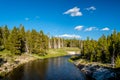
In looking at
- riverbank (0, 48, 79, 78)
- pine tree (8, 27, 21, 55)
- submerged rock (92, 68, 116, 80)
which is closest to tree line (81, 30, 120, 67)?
submerged rock (92, 68, 116, 80)

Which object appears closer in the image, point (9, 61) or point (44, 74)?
point (44, 74)

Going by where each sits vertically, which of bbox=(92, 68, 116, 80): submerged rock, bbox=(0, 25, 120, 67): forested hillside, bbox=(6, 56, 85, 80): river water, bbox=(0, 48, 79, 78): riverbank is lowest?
bbox=(6, 56, 85, 80): river water

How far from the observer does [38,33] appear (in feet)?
419

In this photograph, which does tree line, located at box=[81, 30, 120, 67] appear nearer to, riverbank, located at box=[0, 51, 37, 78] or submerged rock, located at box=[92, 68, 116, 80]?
submerged rock, located at box=[92, 68, 116, 80]

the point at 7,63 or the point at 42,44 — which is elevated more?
the point at 42,44

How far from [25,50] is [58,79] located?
220ft

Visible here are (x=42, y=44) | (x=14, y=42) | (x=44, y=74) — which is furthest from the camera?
(x=42, y=44)

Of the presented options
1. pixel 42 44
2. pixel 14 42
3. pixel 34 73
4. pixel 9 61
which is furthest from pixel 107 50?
pixel 42 44

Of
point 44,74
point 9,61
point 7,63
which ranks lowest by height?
point 44,74

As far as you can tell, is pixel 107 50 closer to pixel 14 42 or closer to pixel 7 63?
pixel 7 63

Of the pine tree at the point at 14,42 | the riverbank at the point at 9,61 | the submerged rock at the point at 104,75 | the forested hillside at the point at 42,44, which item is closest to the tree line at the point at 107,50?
the forested hillside at the point at 42,44

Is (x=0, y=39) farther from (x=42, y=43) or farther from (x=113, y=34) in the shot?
(x=113, y=34)

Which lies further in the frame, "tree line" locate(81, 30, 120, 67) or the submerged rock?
"tree line" locate(81, 30, 120, 67)

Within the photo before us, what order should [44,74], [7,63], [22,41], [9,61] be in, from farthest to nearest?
[22,41], [9,61], [7,63], [44,74]
